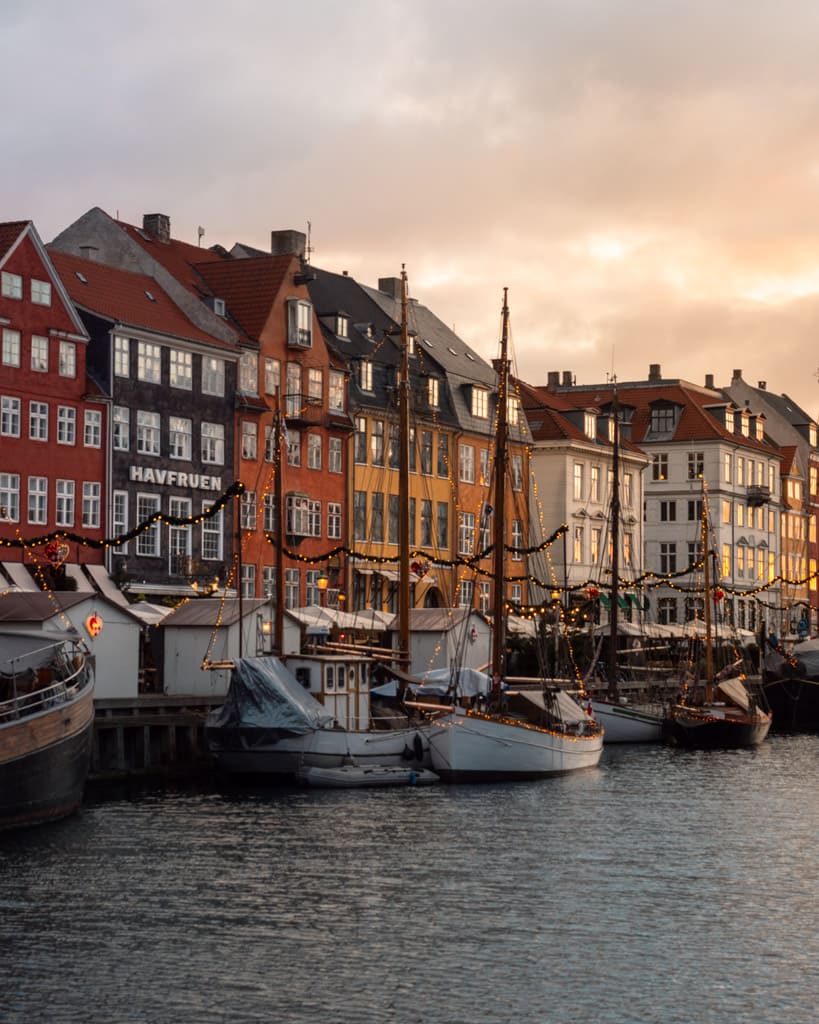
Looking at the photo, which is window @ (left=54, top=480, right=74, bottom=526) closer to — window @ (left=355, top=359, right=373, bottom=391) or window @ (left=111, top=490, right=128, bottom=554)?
window @ (left=111, top=490, right=128, bottom=554)

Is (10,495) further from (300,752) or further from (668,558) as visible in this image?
(668,558)

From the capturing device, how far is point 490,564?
106m

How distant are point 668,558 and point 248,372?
5386 cm

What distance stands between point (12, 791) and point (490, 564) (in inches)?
2459

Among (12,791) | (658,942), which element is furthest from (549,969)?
(12,791)

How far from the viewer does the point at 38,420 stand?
248 feet

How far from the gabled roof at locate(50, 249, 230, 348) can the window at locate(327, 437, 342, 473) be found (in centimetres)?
984

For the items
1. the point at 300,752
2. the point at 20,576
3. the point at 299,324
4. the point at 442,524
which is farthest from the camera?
the point at 442,524

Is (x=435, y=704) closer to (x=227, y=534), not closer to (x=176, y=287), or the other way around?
(x=227, y=534)

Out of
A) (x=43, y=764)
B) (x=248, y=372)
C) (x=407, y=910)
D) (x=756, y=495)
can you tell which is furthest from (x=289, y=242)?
(x=407, y=910)

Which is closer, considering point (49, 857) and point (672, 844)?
point (49, 857)

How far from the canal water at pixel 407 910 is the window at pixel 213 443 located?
1172 inches

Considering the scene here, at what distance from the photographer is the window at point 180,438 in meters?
82.4

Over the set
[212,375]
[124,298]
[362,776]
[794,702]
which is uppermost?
[124,298]
